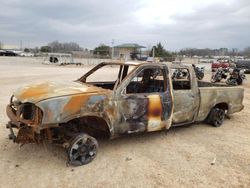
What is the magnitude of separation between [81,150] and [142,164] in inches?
40.2

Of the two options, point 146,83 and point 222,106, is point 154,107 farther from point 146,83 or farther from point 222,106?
point 222,106

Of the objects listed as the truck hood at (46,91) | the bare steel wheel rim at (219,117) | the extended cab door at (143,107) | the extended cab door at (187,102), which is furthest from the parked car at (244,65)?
the truck hood at (46,91)

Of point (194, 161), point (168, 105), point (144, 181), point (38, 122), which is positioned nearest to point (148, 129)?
point (168, 105)

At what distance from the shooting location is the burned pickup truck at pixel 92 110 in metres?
4.04

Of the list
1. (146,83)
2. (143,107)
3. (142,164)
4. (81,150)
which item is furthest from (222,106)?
(81,150)

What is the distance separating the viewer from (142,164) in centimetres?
445

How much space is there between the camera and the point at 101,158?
4.64m

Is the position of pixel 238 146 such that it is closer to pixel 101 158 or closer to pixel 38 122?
pixel 101 158

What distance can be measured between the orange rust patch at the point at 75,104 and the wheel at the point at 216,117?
3745mm

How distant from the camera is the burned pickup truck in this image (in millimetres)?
4039

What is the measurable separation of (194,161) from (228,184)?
809 mm

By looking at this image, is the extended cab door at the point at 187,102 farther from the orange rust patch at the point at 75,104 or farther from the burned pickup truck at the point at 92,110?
the orange rust patch at the point at 75,104

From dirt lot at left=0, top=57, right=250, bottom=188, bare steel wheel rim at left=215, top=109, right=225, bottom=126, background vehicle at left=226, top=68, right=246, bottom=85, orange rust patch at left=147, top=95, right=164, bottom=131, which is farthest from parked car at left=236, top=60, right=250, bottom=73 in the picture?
orange rust patch at left=147, top=95, right=164, bottom=131

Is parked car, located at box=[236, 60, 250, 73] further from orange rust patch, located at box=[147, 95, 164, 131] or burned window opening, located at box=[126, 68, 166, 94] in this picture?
orange rust patch, located at box=[147, 95, 164, 131]
